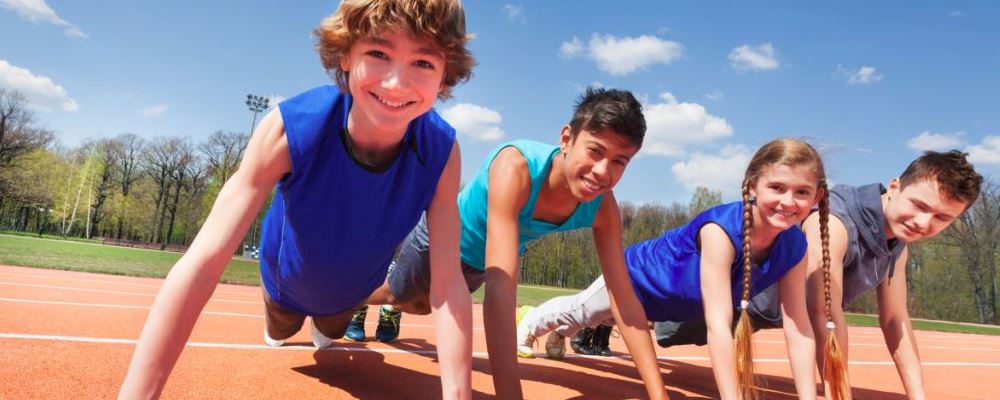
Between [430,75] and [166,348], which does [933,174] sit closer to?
[430,75]

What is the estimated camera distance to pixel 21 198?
1731 inches

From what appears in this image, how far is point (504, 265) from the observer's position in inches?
102

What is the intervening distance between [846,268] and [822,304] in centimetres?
52

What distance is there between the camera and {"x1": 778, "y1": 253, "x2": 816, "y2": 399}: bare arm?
117 inches

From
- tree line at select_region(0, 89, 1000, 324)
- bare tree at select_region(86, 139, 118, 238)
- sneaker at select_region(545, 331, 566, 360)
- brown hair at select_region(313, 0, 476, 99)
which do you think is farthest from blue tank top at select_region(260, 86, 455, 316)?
bare tree at select_region(86, 139, 118, 238)

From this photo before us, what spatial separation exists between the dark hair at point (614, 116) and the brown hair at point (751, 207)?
0.70 m

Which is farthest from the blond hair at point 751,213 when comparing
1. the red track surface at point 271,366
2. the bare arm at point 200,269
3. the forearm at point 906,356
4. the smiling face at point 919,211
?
the bare arm at point 200,269

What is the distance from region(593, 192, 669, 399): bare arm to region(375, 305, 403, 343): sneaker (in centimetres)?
225

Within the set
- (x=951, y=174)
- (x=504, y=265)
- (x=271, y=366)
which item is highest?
(x=951, y=174)

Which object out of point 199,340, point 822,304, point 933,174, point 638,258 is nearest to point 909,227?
point 933,174

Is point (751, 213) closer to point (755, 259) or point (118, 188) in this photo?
point (755, 259)

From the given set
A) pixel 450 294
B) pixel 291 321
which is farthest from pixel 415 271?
pixel 450 294

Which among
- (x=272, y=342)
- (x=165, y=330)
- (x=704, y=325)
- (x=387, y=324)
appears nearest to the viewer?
(x=165, y=330)

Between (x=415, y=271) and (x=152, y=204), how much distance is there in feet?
182
